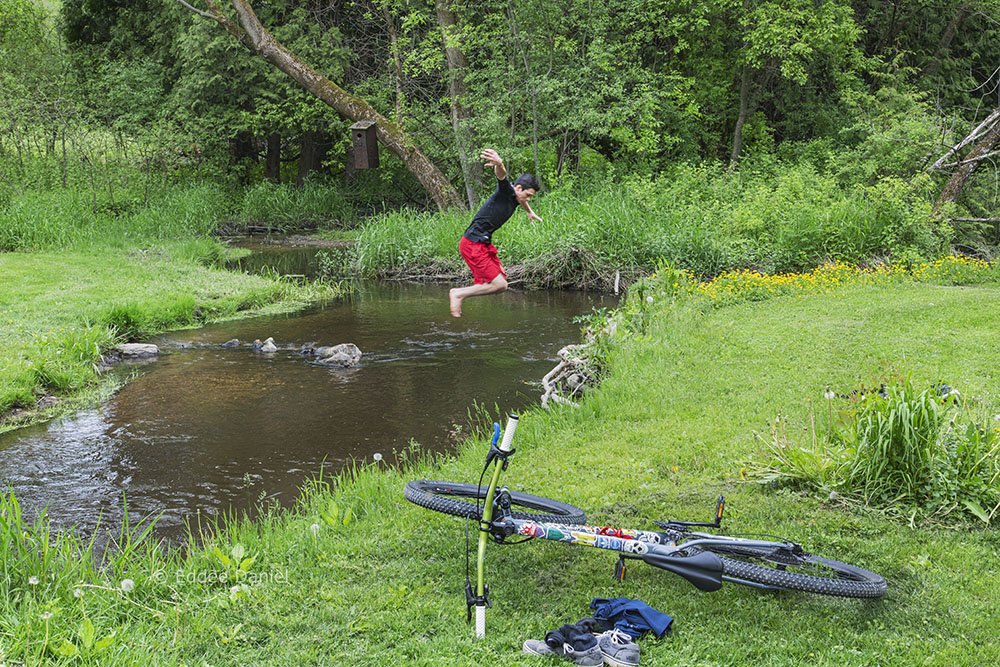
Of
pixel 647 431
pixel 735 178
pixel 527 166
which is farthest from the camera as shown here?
pixel 527 166

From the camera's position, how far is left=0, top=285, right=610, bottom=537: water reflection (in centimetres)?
707

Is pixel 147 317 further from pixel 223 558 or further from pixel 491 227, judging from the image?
pixel 223 558

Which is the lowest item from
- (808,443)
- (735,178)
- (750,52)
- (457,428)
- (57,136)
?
(457,428)

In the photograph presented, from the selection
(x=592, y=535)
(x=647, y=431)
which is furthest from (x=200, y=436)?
(x=592, y=535)

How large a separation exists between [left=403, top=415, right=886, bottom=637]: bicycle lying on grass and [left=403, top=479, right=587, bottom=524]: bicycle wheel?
24mm

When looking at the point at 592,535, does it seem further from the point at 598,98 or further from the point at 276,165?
the point at 276,165

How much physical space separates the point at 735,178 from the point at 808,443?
45.1 feet

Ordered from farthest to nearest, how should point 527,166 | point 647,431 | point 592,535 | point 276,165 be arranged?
1. point 276,165
2. point 527,166
3. point 647,431
4. point 592,535

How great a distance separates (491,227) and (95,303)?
8.38 meters

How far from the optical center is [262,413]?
29.9 feet

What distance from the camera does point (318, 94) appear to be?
22.3 metres

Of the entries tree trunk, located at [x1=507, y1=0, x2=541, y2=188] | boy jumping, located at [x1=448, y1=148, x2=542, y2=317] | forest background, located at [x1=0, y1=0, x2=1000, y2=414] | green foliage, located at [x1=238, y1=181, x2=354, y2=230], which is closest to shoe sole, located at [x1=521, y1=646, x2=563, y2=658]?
boy jumping, located at [x1=448, y1=148, x2=542, y2=317]

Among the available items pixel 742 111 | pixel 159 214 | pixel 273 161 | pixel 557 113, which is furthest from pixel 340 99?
pixel 742 111

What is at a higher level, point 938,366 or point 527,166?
point 527,166
